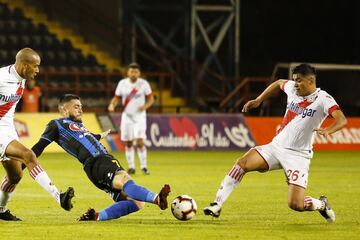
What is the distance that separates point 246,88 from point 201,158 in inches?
270

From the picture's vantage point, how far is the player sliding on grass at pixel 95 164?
11.0m

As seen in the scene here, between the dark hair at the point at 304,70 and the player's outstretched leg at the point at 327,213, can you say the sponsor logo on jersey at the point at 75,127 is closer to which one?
the dark hair at the point at 304,70

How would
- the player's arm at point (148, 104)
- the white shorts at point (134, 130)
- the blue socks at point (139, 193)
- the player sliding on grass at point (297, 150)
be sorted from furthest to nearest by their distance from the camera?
the white shorts at point (134, 130)
the player's arm at point (148, 104)
the player sliding on grass at point (297, 150)
the blue socks at point (139, 193)

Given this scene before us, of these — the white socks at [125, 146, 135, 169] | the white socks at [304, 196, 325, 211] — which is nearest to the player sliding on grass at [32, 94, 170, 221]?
the white socks at [304, 196, 325, 211]

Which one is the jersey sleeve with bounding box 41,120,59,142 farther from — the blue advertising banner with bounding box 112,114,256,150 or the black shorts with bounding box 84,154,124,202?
the blue advertising banner with bounding box 112,114,256,150

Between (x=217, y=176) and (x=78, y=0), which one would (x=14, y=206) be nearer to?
(x=217, y=176)

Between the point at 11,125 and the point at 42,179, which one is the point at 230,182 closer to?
the point at 42,179

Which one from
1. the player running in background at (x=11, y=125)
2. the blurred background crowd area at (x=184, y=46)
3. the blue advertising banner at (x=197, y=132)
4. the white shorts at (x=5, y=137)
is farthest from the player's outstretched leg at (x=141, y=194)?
the blurred background crowd area at (x=184, y=46)

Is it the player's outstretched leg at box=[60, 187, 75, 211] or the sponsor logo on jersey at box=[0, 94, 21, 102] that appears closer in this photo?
the player's outstretched leg at box=[60, 187, 75, 211]

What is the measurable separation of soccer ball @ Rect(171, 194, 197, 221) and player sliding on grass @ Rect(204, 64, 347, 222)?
Result: 1.37ft

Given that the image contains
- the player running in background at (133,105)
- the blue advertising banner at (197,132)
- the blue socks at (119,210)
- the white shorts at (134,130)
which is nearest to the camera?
the blue socks at (119,210)

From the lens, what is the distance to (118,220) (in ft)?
38.3

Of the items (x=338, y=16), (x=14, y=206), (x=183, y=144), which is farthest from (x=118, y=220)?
(x=338, y=16)

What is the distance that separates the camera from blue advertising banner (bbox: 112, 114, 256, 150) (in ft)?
90.0
